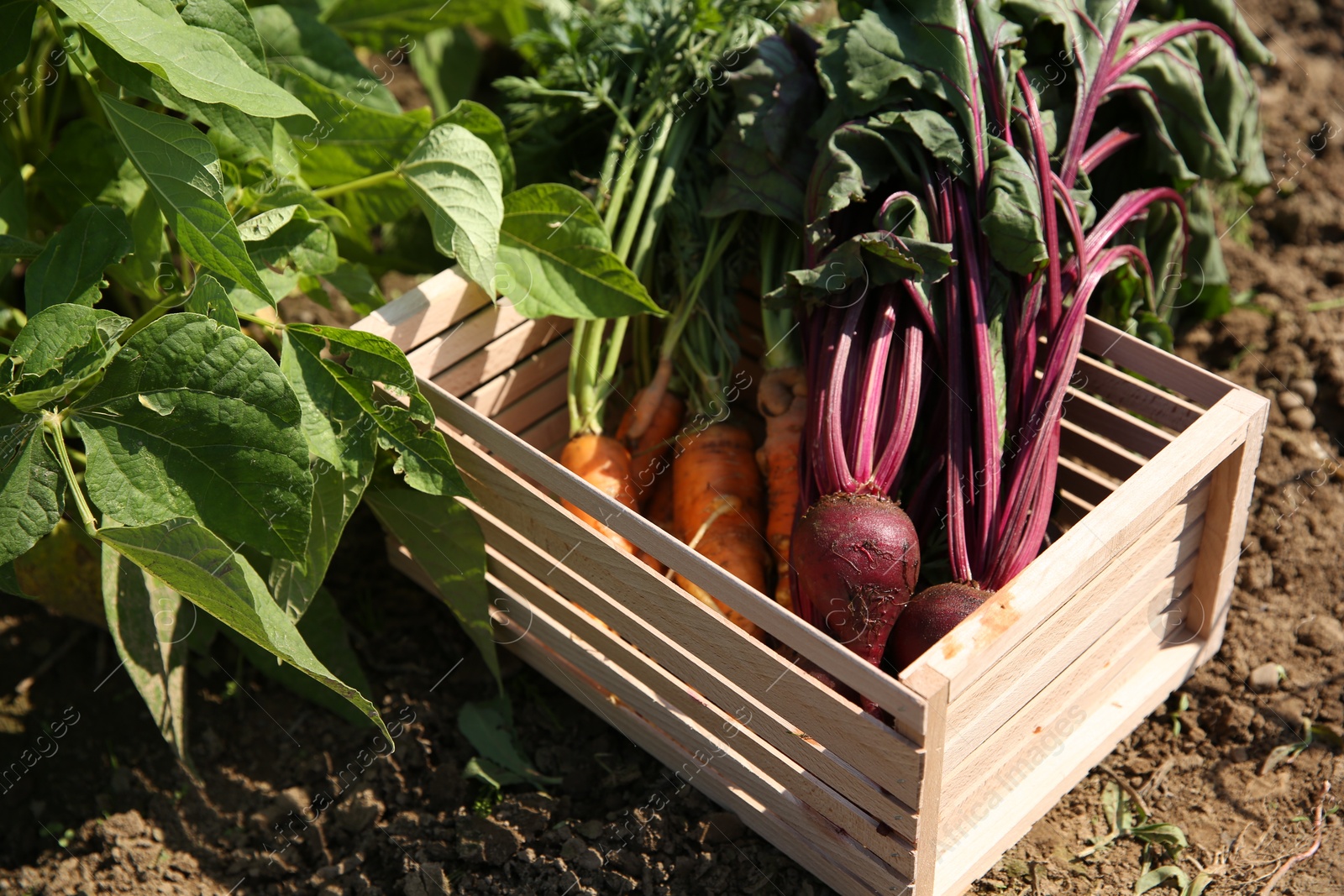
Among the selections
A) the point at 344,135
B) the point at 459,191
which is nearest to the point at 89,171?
the point at 344,135

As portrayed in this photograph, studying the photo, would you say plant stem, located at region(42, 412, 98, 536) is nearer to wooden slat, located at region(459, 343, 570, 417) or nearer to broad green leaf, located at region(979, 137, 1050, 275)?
wooden slat, located at region(459, 343, 570, 417)

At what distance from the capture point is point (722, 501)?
1.98 meters

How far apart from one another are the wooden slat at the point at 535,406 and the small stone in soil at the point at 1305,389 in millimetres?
1622

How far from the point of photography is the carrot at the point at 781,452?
6.32 ft

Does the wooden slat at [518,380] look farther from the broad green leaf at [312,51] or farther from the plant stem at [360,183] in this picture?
the broad green leaf at [312,51]

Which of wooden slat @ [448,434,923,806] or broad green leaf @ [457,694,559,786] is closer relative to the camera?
wooden slat @ [448,434,923,806]

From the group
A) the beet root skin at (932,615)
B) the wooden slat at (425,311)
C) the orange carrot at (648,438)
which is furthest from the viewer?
the orange carrot at (648,438)

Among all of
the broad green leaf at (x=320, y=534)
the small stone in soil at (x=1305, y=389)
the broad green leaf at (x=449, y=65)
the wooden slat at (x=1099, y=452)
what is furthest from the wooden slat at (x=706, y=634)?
the small stone in soil at (x=1305, y=389)

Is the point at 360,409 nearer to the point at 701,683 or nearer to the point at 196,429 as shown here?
the point at 196,429

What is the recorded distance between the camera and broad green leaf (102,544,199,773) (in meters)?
1.72

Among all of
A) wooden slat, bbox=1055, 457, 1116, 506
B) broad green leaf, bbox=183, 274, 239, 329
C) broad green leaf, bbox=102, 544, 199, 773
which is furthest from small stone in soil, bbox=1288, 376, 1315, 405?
broad green leaf, bbox=102, 544, 199, 773

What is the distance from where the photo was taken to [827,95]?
1969 mm

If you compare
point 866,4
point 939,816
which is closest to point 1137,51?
→ point 866,4

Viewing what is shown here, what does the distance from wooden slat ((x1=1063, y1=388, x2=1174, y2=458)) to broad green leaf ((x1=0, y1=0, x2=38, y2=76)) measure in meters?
1.85
